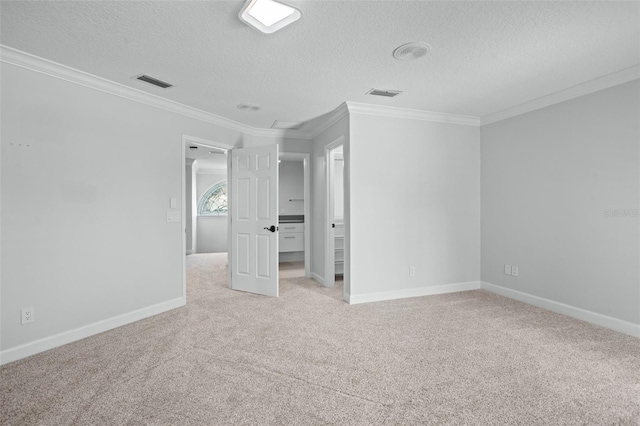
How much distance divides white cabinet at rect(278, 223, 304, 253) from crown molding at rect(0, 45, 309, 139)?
9.08 ft

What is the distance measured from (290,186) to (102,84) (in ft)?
14.9

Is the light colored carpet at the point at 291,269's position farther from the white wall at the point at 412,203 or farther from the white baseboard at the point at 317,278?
the white wall at the point at 412,203

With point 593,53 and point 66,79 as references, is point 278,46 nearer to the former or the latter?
point 66,79

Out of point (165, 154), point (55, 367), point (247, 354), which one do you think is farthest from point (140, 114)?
point (247, 354)

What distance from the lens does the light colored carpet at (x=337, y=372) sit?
6.00 ft

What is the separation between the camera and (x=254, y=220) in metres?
4.42

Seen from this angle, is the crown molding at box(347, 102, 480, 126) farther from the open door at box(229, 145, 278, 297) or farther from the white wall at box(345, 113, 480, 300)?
the open door at box(229, 145, 278, 297)

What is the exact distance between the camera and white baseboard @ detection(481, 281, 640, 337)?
2.95m

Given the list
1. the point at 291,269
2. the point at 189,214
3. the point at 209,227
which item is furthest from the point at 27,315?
the point at 209,227

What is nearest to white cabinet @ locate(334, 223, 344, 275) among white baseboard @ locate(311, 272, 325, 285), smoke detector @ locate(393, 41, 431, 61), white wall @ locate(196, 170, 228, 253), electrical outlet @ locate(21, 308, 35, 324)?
white baseboard @ locate(311, 272, 325, 285)

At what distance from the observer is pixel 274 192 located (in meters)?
4.24

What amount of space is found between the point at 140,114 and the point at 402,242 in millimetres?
3438

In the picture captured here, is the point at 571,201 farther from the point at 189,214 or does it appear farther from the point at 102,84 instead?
the point at 189,214

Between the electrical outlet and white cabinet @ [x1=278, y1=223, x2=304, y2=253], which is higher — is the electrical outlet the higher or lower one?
the lower one
